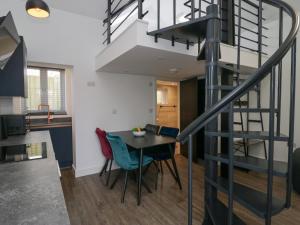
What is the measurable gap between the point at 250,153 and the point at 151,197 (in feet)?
8.78

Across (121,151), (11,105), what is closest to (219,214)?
(121,151)

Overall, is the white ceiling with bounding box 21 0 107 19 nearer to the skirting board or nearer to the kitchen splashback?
the kitchen splashback

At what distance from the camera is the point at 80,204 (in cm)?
240

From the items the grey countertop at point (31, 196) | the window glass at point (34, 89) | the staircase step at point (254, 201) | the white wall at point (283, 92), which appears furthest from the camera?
the window glass at point (34, 89)

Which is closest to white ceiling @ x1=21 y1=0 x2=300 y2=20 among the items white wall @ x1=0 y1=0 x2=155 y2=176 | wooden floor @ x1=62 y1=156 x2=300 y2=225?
white wall @ x1=0 y1=0 x2=155 y2=176

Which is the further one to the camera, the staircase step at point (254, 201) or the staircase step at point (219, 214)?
the staircase step at point (219, 214)

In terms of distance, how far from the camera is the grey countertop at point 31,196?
2.13 feet

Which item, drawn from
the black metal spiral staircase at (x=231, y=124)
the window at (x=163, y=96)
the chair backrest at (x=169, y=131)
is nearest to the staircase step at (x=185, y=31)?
the black metal spiral staircase at (x=231, y=124)

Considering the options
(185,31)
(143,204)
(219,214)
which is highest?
(185,31)

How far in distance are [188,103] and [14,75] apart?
11.1ft

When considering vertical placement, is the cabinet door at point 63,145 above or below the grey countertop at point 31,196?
below

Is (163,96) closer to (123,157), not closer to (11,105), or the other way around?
(123,157)

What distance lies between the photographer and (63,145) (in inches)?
145

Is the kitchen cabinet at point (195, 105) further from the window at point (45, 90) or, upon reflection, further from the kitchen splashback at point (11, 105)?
the kitchen splashback at point (11, 105)
